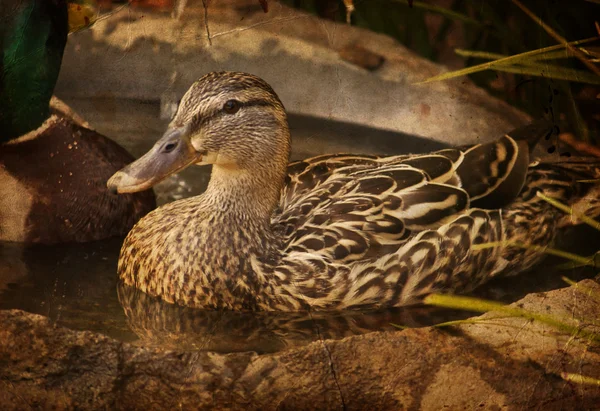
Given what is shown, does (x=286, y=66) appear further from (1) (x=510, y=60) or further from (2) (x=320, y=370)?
(2) (x=320, y=370)

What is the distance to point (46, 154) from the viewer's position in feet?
13.3

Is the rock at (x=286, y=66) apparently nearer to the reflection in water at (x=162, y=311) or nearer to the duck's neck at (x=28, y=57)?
the duck's neck at (x=28, y=57)

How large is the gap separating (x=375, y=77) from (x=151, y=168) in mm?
837

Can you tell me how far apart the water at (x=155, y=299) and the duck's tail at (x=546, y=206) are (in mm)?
87

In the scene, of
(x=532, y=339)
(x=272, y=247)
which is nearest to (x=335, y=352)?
(x=532, y=339)

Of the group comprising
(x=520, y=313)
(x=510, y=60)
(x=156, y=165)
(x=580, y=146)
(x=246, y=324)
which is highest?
(x=510, y=60)

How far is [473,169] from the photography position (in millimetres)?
4035

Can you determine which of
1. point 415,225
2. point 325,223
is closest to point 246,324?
point 325,223

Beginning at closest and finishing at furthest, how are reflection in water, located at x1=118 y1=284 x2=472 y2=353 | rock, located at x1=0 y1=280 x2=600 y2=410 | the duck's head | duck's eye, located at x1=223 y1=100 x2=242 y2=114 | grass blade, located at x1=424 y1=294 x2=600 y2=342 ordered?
1. rock, located at x1=0 y1=280 x2=600 y2=410
2. grass blade, located at x1=424 y1=294 x2=600 y2=342
3. reflection in water, located at x1=118 y1=284 x2=472 y2=353
4. the duck's head
5. duck's eye, located at x1=223 y1=100 x2=242 y2=114

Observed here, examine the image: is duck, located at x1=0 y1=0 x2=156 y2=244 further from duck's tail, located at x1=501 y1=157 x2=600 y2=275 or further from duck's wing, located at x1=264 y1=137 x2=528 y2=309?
duck's tail, located at x1=501 y1=157 x2=600 y2=275

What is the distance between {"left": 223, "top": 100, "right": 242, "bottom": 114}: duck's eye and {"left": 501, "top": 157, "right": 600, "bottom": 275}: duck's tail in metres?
1.16

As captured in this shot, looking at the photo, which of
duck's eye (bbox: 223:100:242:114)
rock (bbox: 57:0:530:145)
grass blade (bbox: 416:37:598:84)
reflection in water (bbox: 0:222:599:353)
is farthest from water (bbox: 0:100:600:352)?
grass blade (bbox: 416:37:598:84)

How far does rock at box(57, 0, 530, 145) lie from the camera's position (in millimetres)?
3494

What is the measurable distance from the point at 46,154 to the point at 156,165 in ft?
2.19
